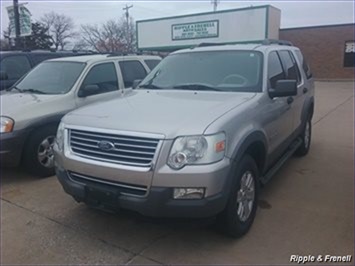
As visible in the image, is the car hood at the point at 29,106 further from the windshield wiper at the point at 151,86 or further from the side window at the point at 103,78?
the windshield wiper at the point at 151,86

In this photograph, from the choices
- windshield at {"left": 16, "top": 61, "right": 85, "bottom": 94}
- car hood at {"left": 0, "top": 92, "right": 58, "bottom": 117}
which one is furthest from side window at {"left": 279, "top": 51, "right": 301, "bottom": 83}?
car hood at {"left": 0, "top": 92, "right": 58, "bottom": 117}

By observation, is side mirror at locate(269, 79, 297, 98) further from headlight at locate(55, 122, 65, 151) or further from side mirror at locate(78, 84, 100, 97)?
side mirror at locate(78, 84, 100, 97)

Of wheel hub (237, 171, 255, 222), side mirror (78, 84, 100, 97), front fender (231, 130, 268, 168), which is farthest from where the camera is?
side mirror (78, 84, 100, 97)

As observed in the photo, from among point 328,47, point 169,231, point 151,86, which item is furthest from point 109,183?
point 328,47

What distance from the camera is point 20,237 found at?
3.69 meters

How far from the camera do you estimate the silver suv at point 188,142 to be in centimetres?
300

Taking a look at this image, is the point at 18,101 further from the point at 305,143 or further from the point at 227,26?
the point at 227,26

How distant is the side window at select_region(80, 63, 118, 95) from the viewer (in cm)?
→ 614

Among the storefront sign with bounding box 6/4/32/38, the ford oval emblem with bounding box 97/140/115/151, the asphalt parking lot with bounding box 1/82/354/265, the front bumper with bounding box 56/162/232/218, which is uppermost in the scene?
the storefront sign with bounding box 6/4/32/38

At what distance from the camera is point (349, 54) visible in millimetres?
27875

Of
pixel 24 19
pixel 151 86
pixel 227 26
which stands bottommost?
pixel 151 86

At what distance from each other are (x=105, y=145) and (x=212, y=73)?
71.1 inches

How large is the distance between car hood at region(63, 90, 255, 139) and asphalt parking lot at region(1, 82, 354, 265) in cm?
79

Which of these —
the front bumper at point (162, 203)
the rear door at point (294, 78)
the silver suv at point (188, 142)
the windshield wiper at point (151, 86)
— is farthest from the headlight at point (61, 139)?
the rear door at point (294, 78)
